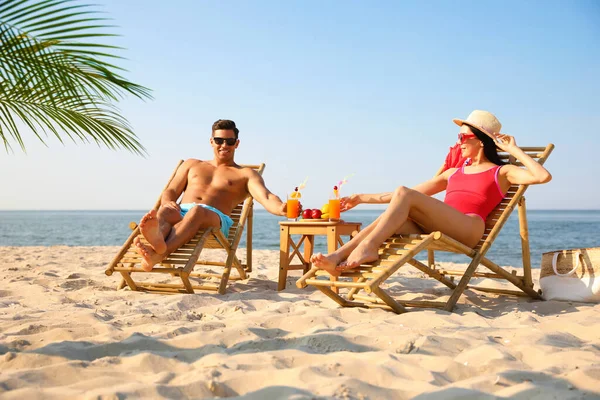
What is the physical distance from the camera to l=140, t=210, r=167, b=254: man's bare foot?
4.07m

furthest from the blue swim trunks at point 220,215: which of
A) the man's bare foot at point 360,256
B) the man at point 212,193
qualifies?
the man's bare foot at point 360,256

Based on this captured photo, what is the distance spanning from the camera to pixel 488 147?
14.6ft

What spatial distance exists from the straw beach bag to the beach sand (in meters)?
0.12

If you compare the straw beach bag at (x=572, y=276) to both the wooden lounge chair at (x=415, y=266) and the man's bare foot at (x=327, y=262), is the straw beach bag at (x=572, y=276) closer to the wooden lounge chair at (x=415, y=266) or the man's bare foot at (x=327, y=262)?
the wooden lounge chair at (x=415, y=266)

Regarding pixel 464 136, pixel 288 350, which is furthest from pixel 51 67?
pixel 464 136

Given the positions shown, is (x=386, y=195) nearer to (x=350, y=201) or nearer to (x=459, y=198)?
(x=350, y=201)

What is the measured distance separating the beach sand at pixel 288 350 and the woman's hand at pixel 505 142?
1.11 metres

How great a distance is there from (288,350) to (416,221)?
184 centimetres

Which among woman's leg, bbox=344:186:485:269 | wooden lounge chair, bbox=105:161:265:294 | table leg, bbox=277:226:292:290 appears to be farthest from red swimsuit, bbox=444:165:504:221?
wooden lounge chair, bbox=105:161:265:294

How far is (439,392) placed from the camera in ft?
6.60

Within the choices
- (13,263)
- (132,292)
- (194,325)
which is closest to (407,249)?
(194,325)

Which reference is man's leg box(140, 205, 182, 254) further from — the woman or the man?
the woman

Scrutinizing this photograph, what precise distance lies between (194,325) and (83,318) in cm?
65

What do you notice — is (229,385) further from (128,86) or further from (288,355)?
(128,86)
